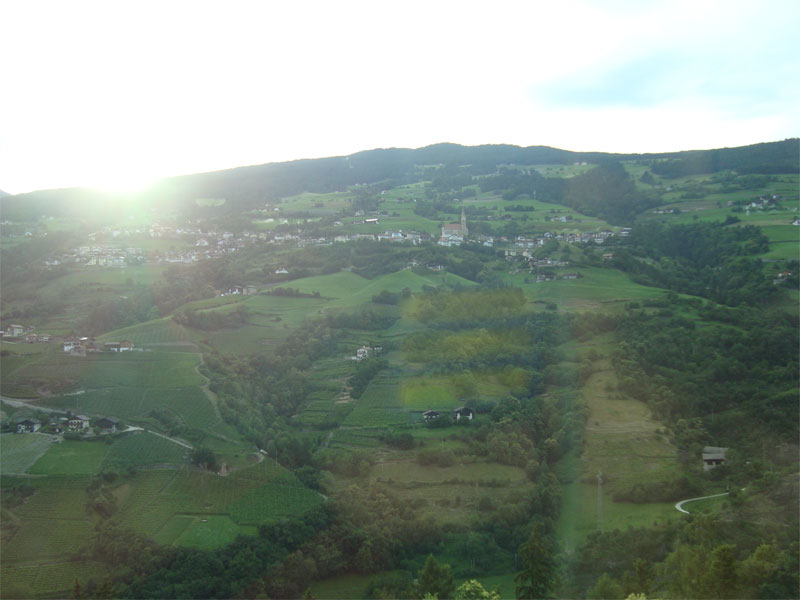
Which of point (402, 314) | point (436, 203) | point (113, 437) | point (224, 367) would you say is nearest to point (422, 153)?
point (436, 203)

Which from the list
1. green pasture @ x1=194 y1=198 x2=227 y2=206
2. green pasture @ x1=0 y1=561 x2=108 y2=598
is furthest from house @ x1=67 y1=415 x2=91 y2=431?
green pasture @ x1=194 y1=198 x2=227 y2=206

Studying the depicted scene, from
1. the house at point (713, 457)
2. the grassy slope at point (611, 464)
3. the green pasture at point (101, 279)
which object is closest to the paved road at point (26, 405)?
the green pasture at point (101, 279)

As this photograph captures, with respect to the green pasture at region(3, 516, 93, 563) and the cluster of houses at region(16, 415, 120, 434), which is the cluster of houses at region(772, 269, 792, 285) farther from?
the green pasture at region(3, 516, 93, 563)

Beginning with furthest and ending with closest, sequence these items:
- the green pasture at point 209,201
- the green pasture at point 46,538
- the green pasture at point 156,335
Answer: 1. the green pasture at point 209,201
2. the green pasture at point 156,335
3. the green pasture at point 46,538

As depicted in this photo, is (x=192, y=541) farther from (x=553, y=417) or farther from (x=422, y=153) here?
(x=422, y=153)

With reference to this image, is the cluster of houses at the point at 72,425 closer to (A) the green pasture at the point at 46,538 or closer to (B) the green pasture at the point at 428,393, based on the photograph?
(A) the green pasture at the point at 46,538

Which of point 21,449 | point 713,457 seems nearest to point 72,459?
point 21,449
